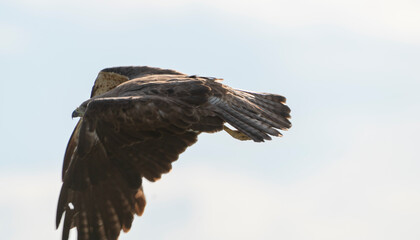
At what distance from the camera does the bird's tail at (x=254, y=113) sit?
1490 cm

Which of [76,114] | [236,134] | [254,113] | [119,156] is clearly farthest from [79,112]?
[254,113]

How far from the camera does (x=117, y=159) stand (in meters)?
14.2

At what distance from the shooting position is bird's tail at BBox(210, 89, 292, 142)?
1490 centimetres

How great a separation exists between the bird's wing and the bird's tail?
92 cm

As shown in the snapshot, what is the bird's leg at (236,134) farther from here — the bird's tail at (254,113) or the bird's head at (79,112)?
the bird's head at (79,112)

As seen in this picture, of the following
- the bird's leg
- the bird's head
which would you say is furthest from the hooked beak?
the bird's leg

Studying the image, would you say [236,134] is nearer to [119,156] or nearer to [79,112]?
[79,112]


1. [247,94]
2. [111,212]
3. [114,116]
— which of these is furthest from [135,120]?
[247,94]

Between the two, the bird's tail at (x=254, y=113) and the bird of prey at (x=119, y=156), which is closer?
the bird of prey at (x=119, y=156)

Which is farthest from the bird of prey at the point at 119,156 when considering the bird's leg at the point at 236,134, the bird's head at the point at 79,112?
the bird's head at the point at 79,112

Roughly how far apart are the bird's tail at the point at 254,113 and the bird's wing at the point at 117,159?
92cm

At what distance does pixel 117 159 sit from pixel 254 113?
2394 millimetres

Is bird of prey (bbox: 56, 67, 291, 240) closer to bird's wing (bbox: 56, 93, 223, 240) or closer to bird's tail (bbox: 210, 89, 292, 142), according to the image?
bird's wing (bbox: 56, 93, 223, 240)

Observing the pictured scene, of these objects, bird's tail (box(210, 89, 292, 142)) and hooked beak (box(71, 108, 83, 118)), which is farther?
hooked beak (box(71, 108, 83, 118))
